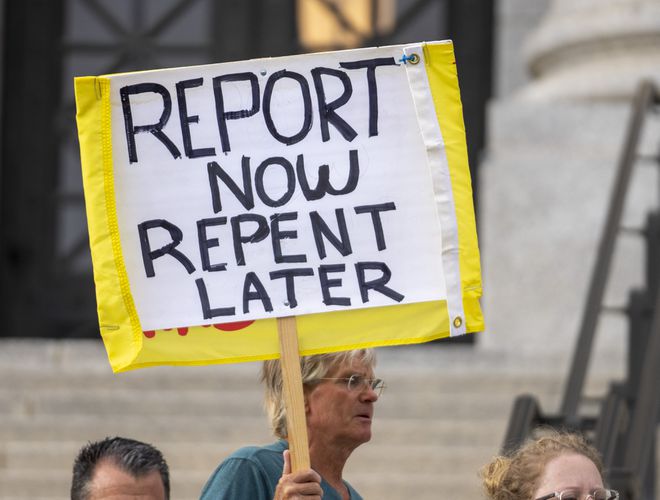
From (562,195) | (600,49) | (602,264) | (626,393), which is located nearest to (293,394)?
(626,393)

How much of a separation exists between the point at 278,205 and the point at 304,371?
0.42 m

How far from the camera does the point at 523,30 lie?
40.5 ft

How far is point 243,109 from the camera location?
443 centimetres

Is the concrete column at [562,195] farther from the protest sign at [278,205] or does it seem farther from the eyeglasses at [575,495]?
the eyeglasses at [575,495]

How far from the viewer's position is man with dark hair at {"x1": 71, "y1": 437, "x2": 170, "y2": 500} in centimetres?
387

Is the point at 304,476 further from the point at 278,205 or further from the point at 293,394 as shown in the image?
the point at 278,205

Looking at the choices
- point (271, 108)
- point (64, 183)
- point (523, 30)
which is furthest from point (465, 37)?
point (271, 108)

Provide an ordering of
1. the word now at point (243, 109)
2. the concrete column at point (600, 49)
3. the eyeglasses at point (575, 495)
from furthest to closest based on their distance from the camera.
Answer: the concrete column at point (600, 49)
the word now at point (243, 109)
the eyeglasses at point (575, 495)

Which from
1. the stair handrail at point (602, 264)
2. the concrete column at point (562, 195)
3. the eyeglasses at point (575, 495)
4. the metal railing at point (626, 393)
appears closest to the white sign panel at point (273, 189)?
the eyeglasses at point (575, 495)

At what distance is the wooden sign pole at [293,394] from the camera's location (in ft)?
13.5

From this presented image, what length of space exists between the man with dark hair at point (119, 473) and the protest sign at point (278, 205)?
15.5 inches

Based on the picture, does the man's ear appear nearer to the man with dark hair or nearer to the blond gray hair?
the blond gray hair

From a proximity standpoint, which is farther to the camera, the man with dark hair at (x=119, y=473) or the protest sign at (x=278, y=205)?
the protest sign at (x=278, y=205)

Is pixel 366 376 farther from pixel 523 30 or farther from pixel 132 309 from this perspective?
pixel 523 30
